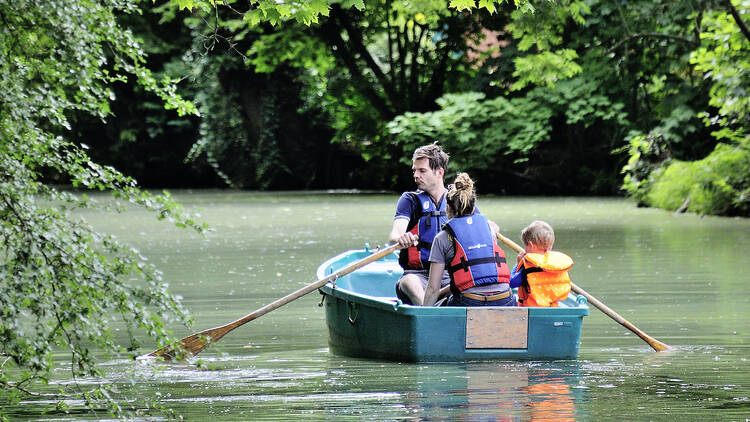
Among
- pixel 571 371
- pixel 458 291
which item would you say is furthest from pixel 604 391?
pixel 458 291

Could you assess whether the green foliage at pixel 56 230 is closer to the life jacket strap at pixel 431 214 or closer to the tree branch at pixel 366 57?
the life jacket strap at pixel 431 214

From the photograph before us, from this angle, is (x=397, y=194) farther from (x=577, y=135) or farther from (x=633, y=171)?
(x=633, y=171)

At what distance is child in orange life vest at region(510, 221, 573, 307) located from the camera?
7.41m

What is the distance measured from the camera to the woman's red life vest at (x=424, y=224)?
7906 mm

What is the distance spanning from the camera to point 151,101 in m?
39.2

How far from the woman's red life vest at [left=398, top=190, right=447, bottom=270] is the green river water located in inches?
29.2

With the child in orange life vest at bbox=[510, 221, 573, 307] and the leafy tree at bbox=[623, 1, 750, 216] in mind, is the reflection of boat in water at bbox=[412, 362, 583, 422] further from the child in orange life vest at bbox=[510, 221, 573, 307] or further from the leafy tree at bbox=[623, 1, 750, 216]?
the leafy tree at bbox=[623, 1, 750, 216]

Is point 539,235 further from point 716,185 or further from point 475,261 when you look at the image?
point 716,185

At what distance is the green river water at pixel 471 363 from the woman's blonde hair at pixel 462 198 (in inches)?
34.9

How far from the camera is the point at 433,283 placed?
24.3 ft

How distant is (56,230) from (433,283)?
2.81 m

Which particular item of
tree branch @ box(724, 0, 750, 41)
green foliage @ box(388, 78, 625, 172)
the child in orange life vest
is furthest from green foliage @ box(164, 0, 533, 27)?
green foliage @ box(388, 78, 625, 172)

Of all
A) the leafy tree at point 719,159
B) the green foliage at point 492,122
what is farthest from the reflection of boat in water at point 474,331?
the green foliage at point 492,122

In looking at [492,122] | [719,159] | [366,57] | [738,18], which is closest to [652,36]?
[492,122]
